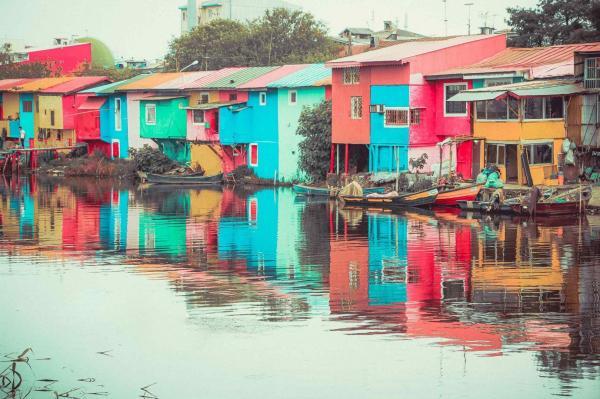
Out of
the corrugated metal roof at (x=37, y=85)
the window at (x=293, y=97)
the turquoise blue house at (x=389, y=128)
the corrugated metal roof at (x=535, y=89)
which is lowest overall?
the turquoise blue house at (x=389, y=128)

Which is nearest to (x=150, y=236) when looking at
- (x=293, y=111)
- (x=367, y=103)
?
(x=367, y=103)

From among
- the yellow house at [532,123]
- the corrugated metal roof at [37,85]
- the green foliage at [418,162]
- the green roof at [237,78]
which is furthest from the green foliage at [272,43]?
the yellow house at [532,123]

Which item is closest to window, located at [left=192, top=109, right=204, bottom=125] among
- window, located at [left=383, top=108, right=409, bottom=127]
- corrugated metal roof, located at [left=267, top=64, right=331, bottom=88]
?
corrugated metal roof, located at [left=267, top=64, right=331, bottom=88]

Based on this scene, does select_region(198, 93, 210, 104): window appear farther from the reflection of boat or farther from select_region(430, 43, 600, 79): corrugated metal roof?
select_region(430, 43, 600, 79): corrugated metal roof

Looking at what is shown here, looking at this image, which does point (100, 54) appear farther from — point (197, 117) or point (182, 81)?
point (197, 117)

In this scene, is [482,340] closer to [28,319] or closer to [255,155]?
[28,319]

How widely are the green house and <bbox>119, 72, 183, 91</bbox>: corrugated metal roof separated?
1235 mm

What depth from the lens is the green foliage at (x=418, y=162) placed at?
43094 millimetres

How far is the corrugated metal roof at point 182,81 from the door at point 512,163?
22228mm

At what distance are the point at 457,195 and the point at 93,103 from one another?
3141 cm

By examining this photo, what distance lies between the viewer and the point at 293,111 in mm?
50781

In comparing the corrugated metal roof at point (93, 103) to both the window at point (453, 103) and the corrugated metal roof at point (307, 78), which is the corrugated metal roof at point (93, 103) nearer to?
the corrugated metal roof at point (307, 78)

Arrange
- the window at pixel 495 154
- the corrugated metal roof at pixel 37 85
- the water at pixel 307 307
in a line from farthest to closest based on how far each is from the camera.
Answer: the corrugated metal roof at pixel 37 85 → the window at pixel 495 154 → the water at pixel 307 307

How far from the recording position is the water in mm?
17188
